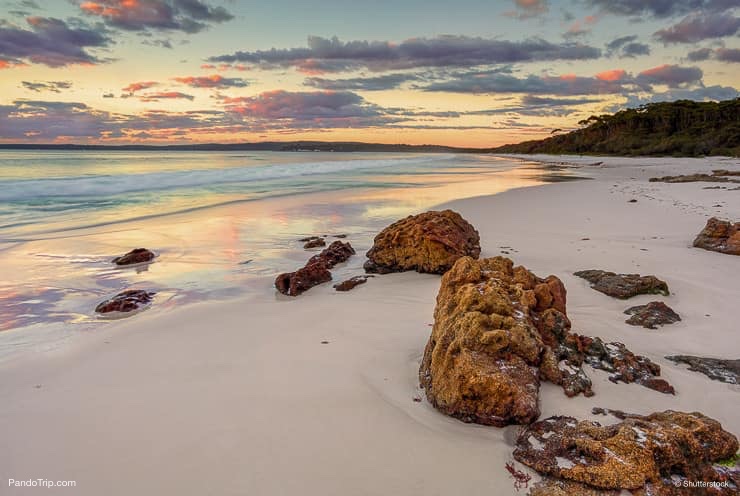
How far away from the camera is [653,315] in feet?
12.9

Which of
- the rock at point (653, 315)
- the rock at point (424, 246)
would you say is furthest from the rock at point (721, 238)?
the rock at point (424, 246)

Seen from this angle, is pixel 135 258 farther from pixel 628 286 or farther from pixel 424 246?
pixel 628 286

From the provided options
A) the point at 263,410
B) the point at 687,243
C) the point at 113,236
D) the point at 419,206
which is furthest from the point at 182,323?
the point at 419,206

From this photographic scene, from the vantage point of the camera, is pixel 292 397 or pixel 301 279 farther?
pixel 301 279

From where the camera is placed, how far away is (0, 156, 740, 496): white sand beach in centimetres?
229

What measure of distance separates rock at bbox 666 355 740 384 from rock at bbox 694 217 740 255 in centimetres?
358

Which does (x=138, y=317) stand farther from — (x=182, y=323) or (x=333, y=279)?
(x=333, y=279)

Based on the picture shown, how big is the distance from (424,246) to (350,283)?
1138 millimetres

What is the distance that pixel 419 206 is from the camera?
550 inches

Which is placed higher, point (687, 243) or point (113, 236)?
point (687, 243)

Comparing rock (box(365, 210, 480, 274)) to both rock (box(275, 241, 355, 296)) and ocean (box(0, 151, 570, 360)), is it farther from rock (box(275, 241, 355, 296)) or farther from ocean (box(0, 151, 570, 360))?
rock (box(275, 241, 355, 296))

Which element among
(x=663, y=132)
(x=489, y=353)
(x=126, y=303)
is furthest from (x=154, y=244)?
(x=663, y=132)

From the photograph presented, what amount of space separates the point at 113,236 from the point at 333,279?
248 inches

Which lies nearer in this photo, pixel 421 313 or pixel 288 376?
pixel 288 376
